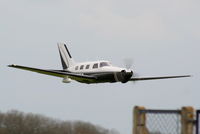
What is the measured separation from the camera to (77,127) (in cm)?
3659

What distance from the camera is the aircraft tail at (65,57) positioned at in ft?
165

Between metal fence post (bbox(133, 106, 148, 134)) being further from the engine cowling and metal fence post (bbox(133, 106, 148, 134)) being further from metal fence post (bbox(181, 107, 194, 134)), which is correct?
the engine cowling

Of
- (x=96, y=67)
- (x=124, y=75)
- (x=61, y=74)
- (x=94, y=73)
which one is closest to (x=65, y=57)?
(x=61, y=74)

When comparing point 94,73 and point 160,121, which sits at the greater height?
point 94,73

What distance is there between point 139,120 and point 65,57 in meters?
44.9

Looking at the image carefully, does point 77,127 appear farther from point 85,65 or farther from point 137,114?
point 137,114

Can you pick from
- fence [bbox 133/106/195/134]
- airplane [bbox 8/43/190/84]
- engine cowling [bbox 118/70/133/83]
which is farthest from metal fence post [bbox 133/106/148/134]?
engine cowling [bbox 118/70/133/83]

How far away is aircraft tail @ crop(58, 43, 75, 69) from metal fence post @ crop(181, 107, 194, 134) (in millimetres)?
42869

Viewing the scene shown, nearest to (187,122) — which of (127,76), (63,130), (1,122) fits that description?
(63,130)

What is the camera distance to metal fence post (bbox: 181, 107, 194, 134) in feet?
22.6

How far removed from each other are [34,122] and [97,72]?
683 cm

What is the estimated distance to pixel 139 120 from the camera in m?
7.62

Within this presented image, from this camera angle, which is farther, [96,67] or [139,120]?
[96,67]

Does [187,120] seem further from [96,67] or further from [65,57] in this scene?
[65,57]
